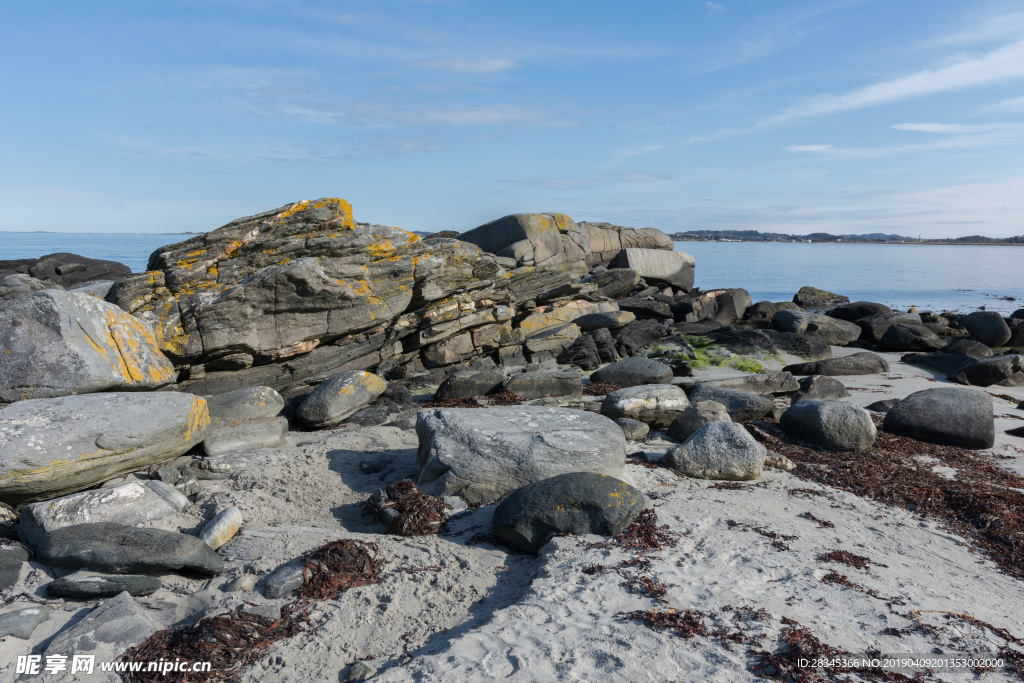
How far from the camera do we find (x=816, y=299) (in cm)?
Result: 2750

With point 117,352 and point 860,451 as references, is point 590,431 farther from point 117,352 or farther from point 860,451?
point 117,352

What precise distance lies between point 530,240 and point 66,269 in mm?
19768

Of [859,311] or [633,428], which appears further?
[859,311]

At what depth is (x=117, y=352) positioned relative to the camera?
24.7 feet

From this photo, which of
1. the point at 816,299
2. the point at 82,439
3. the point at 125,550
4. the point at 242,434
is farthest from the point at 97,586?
the point at 816,299

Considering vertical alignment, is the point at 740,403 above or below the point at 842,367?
above

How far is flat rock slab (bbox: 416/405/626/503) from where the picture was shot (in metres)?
6.01

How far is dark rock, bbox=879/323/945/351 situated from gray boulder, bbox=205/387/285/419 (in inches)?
604

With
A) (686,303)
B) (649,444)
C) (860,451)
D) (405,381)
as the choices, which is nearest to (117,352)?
(405,381)

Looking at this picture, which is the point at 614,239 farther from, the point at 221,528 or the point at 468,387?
the point at 221,528

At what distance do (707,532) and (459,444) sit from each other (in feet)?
8.49

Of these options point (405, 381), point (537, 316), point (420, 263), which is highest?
point (420, 263)

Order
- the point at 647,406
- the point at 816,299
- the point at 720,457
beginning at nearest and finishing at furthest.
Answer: the point at 720,457 < the point at 647,406 < the point at 816,299

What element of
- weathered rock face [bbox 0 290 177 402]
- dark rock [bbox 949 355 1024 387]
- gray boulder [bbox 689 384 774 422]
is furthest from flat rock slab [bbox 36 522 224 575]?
dark rock [bbox 949 355 1024 387]
